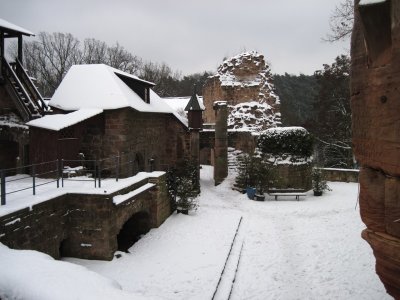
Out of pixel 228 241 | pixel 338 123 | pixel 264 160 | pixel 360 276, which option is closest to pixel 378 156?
pixel 360 276

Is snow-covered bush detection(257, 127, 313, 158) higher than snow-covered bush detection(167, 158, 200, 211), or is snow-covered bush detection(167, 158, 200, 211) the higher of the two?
snow-covered bush detection(257, 127, 313, 158)

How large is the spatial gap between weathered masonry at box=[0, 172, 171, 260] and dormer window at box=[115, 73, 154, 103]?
736 cm

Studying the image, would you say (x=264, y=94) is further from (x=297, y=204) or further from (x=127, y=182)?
(x=127, y=182)

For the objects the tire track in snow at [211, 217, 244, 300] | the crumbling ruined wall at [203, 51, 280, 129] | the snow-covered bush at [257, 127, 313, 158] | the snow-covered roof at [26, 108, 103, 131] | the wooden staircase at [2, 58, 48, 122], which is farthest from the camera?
the crumbling ruined wall at [203, 51, 280, 129]

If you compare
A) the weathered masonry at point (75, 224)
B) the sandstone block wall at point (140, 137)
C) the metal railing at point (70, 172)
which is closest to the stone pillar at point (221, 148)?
the sandstone block wall at point (140, 137)

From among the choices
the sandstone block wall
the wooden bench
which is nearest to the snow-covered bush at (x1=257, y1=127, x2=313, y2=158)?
the wooden bench

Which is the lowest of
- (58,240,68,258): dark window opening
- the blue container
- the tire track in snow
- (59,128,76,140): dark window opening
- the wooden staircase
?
the tire track in snow

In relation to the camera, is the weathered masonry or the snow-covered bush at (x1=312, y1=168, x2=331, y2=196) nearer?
the weathered masonry

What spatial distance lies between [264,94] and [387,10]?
23.0m

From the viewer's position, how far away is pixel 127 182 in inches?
444

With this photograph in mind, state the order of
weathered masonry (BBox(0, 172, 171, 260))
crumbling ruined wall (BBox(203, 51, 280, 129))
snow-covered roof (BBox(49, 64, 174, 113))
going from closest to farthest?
weathered masonry (BBox(0, 172, 171, 260)) < snow-covered roof (BBox(49, 64, 174, 113)) < crumbling ruined wall (BBox(203, 51, 280, 129))

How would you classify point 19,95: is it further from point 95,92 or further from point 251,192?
point 251,192

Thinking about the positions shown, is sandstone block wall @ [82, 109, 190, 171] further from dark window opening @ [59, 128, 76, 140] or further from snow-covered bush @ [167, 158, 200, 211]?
snow-covered bush @ [167, 158, 200, 211]

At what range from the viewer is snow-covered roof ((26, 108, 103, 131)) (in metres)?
12.0
